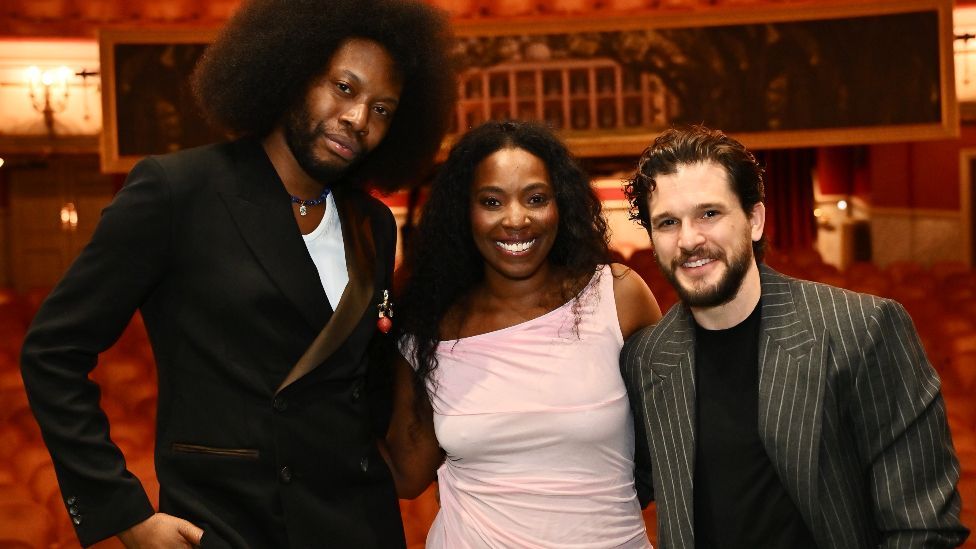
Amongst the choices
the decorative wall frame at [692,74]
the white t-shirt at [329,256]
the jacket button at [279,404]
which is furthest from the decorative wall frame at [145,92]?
the jacket button at [279,404]

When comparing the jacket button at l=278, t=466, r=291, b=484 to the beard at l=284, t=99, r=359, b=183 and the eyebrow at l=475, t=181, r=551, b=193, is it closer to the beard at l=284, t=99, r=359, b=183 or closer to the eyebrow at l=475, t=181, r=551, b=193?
the beard at l=284, t=99, r=359, b=183

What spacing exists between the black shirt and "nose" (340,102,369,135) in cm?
74

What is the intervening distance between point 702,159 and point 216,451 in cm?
99

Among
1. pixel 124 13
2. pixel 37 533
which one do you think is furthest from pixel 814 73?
pixel 37 533

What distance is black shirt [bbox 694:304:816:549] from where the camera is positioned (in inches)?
73.2

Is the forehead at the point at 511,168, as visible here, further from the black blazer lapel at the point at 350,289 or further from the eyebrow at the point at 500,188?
the black blazer lapel at the point at 350,289

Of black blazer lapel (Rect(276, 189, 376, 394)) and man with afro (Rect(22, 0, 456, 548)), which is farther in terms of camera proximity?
black blazer lapel (Rect(276, 189, 376, 394))

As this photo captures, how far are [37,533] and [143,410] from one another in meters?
1.59

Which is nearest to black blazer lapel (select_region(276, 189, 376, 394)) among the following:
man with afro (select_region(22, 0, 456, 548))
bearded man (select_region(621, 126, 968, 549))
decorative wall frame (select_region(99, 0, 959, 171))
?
man with afro (select_region(22, 0, 456, 548))

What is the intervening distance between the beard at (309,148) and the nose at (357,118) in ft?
0.16

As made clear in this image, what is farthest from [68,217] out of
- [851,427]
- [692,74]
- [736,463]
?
[851,427]

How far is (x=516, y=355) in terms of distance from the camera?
7.59 feet

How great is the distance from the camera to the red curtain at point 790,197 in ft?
36.5

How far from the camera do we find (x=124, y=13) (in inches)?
369
